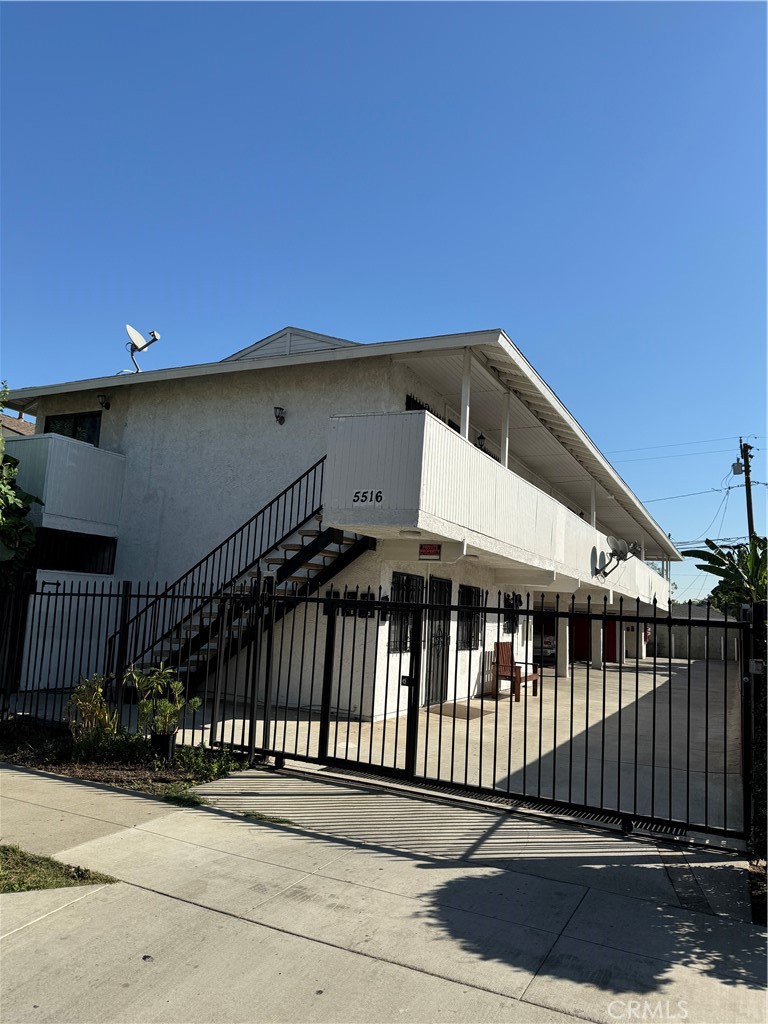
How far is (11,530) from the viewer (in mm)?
11852

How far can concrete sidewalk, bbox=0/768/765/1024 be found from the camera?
352 cm

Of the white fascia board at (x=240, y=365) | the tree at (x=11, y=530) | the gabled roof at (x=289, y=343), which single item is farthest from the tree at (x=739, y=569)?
the tree at (x=11, y=530)

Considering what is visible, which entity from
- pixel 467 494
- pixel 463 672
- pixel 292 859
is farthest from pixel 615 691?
Result: pixel 292 859

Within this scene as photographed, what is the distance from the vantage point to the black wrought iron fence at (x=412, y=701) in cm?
692

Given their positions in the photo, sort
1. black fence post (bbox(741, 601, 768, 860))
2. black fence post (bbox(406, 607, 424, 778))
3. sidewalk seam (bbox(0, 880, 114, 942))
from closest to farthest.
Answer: sidewalk seam (bbox(0, 880, 114, 942)) → black fence post (bbox(741, 601, 768, 860)) → black fence post (bbox(406, 607, 424, 778))

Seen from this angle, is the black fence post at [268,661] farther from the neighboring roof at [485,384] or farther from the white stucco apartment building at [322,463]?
the neighboring roof at [485,384]

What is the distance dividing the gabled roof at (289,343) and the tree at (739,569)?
8.58 m

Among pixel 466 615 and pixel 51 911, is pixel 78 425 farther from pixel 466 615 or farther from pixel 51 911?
pixel 51 911

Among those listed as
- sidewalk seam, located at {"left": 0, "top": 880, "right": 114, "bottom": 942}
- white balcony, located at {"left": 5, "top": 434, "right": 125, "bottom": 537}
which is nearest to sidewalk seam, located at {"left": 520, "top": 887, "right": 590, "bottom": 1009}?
sidewalk seam, located at {"left": 0, "top": 880, "right": 114, "bottom": 942}

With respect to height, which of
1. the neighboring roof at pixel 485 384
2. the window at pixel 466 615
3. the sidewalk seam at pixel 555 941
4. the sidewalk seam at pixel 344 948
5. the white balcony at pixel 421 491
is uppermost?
the neighboring roof at pixel 485 384

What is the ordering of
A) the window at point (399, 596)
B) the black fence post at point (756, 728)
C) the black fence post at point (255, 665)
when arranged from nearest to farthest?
1. the black fence post at point (756, 728)
2. the black fence post at point (255, 665)
3. the window at point (399, 596)

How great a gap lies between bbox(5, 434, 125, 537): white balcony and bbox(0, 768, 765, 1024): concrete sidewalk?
8244 millimetres

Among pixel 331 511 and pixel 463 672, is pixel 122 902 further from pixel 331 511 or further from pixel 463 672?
pixel 463 672

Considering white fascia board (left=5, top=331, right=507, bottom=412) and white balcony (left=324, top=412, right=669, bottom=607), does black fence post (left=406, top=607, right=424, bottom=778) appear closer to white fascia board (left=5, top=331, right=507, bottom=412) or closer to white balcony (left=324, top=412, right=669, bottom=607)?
white balcony (left=324, top=412, right=669, bottom=607)
